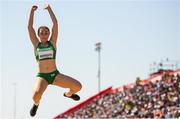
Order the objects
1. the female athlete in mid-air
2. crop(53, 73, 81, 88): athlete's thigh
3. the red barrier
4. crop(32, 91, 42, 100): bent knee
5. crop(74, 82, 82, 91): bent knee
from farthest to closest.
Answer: the red barrier → crop(74, 82, 82, 91): bent knee → crop(53, 73, 81, 88): athlete's thigh → the female athlete in mid-air → crop(32, 91, 42, 100): bent knee

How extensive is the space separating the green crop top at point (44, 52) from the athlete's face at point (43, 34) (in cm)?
15

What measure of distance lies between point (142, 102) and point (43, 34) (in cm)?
1816

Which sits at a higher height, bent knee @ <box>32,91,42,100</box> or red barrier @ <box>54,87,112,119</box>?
bent knee @ <box>32,91,42,100</box>

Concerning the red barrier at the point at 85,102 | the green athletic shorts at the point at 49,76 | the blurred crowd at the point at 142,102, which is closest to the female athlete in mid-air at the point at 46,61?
the green athletic shorts at the point at 49,76

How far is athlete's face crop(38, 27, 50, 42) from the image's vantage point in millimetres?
12445

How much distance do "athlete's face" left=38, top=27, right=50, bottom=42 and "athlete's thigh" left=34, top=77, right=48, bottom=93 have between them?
2.61 feet

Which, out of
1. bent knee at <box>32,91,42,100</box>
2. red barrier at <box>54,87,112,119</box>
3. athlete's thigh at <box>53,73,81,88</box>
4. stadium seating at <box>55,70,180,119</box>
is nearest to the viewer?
bent knee at <box>32,91,42,100</box>

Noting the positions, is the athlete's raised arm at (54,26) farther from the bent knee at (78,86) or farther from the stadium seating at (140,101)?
the stadium seating at (140,101)

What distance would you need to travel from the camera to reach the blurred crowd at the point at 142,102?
26734 millimetres

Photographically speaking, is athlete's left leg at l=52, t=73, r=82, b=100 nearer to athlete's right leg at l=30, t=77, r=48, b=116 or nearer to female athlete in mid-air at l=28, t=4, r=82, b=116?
female athlete in mid-air at l=28, t=4, r=82, b=116

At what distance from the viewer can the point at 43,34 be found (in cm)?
1252

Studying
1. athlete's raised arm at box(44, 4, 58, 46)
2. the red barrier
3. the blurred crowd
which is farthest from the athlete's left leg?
the red barrier

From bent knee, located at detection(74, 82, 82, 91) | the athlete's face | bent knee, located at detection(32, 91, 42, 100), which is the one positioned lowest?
bent knee, located at detection(32, 91, 42, 100)

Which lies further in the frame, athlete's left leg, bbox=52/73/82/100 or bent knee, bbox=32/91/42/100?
athlete's left leg, bbox=52/73/82/100
